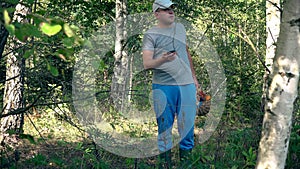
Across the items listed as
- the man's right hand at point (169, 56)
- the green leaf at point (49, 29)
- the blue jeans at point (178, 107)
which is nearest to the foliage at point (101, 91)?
the green leaf at point (49, 29)

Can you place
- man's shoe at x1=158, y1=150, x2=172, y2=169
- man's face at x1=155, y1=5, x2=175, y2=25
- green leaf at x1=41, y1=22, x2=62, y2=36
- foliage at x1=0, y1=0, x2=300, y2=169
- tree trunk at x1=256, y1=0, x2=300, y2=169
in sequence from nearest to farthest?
green leaf at x1=41, y1=22, x2=62, y2=36
foliage at x1=0, y1=0, x2=300, y2=169
tree trunk at x1=256, y1=0, x2=300, y2=169
man's shoe at x1=158, y1=150, x2=172, y2=169
man's face at x1=155, y1=5, x2=175, y2=25

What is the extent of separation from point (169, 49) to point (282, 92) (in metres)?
1.68

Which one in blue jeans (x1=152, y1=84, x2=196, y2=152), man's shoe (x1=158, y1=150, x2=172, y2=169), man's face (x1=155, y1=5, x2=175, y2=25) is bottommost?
man's shoe (x1=158, y1=150, x2=172, y2=169)

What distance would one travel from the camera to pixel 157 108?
4.51m

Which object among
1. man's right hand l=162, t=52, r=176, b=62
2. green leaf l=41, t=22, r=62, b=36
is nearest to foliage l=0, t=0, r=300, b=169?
green leaf l=41, t=22, r=62, b=36

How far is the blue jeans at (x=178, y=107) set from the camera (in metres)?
4.52

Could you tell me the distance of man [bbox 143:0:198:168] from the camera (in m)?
4.49

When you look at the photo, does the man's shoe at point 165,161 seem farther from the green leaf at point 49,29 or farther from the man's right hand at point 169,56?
the green leaf at point 49,29

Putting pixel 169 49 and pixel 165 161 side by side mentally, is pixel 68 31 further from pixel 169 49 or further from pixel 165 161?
pixel 169 49

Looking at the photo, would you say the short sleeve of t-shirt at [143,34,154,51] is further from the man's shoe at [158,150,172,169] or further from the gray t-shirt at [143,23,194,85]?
the man's shoe at [158,150,172,169]

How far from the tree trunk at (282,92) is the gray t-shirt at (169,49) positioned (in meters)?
1.48

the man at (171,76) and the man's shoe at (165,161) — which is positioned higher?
the man at (171,76)

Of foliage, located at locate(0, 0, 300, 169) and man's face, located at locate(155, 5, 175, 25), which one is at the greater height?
man's face, located at locate(155, 5, 175, 25)

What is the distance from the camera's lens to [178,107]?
15.4 feet
